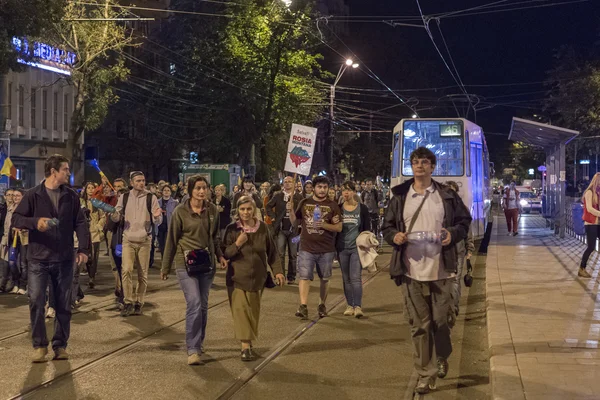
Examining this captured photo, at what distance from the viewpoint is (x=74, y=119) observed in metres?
31.0

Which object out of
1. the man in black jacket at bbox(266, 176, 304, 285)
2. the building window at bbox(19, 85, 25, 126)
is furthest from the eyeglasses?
the building window at bbox(19, 85, 25, 126)

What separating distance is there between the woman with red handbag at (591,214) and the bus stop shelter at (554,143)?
23.7ft

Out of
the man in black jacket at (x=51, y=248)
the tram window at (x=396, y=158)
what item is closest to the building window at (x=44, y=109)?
the tram window at (x=396, y=158)

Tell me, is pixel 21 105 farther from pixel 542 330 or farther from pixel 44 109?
pixel 542 330

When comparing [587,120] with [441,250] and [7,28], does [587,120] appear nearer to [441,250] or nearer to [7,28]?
[7,28]

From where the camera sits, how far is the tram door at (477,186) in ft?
75.8

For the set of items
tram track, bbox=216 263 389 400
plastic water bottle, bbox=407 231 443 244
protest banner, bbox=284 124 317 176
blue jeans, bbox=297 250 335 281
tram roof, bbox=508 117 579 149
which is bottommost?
Result: tram track, bbox=216 263 389 400

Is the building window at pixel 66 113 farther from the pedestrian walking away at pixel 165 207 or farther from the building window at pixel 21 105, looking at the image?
the pedestrian walking away at pixel 165 207

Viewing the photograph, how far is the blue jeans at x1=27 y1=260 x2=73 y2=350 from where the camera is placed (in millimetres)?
8016

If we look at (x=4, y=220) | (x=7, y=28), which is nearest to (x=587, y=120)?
(x=7, y=28)

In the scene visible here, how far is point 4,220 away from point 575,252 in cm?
1247

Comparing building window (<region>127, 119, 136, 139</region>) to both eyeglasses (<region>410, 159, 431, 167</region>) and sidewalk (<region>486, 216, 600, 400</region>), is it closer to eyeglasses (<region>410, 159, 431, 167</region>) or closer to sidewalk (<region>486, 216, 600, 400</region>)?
sidewalk (<region>486, 216, 600, 400</region>)

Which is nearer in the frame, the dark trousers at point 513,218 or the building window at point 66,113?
the dark trousers at point 513,218

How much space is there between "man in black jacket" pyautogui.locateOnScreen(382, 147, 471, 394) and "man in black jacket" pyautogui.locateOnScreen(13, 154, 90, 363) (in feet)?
10.7
